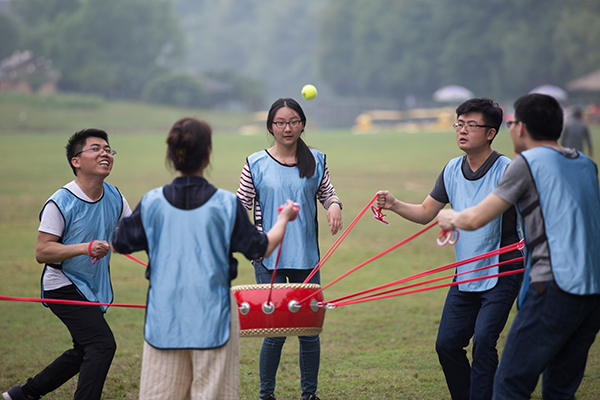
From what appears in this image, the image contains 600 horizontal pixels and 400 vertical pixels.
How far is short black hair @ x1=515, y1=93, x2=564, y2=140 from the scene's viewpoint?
2973 mm

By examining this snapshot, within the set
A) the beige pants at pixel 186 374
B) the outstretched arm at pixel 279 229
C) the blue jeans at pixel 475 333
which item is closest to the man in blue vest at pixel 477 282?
the blue jeans at pixel 475 333

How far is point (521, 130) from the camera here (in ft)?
9.95

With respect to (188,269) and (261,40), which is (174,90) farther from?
(188,269)

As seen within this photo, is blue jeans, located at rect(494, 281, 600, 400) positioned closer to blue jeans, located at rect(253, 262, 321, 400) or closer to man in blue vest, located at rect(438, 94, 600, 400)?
man in blue vest, located at rect(438, 94, 600, 400)

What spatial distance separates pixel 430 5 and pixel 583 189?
64345 mm

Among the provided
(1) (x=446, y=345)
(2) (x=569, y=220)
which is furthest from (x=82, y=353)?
(2) (x=569, y=220)

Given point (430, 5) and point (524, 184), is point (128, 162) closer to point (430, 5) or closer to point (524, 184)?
point (524, 184)

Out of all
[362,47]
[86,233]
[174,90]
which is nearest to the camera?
[86,233]

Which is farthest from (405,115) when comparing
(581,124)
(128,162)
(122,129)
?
(581,124)

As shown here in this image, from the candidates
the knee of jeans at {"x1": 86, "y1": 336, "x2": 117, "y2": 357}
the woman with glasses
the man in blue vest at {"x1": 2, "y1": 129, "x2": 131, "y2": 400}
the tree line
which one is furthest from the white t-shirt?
the tree line

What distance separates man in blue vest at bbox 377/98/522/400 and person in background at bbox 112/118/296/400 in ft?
5.06

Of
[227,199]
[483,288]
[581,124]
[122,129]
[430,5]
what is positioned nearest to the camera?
[227,199]

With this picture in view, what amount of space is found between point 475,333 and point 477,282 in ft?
0.99

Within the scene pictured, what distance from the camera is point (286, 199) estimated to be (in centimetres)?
413
